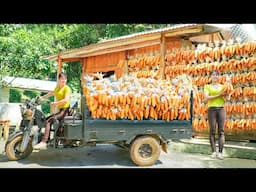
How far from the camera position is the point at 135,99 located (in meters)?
6.45

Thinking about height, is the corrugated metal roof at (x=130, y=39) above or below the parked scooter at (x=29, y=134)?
above

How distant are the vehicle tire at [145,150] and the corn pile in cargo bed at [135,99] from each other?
44cm

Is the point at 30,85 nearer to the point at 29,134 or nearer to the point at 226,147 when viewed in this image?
the point at 29,134

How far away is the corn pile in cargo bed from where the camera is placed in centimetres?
632

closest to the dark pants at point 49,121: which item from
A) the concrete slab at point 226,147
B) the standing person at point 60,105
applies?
the standing person at point 60,105

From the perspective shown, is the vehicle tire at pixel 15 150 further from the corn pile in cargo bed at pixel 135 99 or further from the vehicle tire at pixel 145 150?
the vehicle tire at pixel 145 150

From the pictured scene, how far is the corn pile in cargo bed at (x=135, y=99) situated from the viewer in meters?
6.32

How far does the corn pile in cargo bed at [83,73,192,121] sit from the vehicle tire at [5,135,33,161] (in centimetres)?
162

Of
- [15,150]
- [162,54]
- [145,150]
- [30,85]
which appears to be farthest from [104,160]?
[30,85]

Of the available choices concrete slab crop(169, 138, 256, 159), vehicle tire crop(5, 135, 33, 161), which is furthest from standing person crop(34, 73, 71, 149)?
concrete slab crop(169, 138, 256, 159)

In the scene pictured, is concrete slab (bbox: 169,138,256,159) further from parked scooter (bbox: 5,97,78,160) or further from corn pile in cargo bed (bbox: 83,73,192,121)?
parked scooter (bbox: 5,97,78,160)

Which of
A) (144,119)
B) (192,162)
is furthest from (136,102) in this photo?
(192,162)

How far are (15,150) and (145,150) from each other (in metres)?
2.56

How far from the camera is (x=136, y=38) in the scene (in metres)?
9.89
